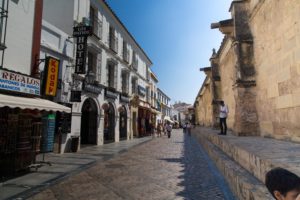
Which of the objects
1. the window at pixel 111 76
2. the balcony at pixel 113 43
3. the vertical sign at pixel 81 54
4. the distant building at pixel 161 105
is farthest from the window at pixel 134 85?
the distant building at pixel 161 105

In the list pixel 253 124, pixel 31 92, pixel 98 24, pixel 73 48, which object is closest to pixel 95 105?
pixel 73 48

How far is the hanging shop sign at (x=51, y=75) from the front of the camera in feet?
29.8

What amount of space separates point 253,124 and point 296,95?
285 cm

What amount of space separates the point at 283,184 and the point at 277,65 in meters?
5.47

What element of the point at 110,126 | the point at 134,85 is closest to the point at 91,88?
the point at 110,126

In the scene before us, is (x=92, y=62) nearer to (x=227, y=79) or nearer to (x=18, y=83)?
(x=18, y=83)

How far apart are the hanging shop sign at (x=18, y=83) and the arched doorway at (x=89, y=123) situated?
24.5ft

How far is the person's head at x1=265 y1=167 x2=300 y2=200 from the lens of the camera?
149cm

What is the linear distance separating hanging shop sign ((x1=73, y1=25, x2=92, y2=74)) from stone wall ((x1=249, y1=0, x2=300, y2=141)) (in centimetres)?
803

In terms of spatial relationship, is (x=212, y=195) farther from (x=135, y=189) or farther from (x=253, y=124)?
(x=253, y=124)

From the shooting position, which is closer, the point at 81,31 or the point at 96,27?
the point at 81,31

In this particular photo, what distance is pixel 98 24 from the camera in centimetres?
1512

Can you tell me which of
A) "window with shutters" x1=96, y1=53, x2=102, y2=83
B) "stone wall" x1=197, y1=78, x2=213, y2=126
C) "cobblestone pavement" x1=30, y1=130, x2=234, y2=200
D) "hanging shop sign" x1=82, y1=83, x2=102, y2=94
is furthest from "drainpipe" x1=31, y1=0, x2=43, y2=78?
"stone wall" x1=197, y1=78, x2=213, y2=126

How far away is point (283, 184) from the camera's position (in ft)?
5.05
